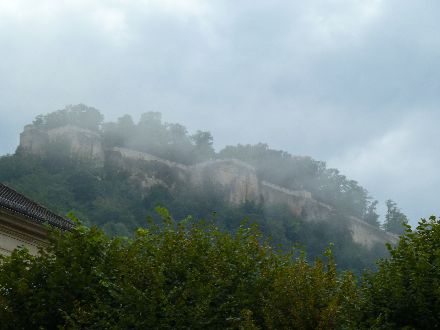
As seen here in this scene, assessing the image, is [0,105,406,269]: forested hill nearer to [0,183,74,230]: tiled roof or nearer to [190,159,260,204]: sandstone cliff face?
[190,159,260,204]: sandstone cliff face

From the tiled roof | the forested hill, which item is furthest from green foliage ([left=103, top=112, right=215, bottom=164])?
the tiled roof

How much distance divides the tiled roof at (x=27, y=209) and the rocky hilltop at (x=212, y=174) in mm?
129842

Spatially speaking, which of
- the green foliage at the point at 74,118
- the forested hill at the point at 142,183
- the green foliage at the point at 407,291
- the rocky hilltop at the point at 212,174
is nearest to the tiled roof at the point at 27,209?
the green foliage at the point at 407,291

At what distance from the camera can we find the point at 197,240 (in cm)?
1984

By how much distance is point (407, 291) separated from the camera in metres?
15.9

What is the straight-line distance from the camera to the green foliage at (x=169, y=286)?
663 inches

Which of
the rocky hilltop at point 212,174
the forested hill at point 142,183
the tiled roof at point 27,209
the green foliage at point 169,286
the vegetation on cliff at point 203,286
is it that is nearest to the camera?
the vegetation on cliff at point 203,286

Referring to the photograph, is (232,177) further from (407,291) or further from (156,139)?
(407,291)

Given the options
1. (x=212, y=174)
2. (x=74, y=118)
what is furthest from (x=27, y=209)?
(x=212, y=174)

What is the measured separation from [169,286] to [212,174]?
166128mm

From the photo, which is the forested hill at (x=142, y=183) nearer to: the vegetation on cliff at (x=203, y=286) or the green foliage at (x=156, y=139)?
the green foliage at (x=156, y=139)

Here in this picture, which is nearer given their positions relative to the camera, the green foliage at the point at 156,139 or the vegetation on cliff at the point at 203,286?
the vegetation on cliff at the point at 203,286

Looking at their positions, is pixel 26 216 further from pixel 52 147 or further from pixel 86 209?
pixel 52 147

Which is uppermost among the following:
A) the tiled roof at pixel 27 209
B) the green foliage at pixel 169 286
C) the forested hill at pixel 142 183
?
the forested hill at pixel 142 183
